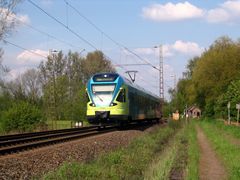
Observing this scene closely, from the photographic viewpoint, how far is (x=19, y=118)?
1599 inches

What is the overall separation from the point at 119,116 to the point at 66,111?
30927 mm

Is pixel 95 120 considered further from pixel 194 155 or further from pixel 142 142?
pixel 194 155

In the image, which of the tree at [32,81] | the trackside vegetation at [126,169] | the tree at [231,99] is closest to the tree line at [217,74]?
the tree at [231,99]

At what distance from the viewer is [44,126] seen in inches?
1688

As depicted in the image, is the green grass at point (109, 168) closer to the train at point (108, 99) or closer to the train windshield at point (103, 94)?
the train at point (108, 99)

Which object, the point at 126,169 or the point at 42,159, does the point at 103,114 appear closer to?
the point at 42,159

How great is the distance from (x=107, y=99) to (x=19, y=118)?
12.7 metres

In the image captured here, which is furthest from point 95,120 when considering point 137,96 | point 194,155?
point 194,155

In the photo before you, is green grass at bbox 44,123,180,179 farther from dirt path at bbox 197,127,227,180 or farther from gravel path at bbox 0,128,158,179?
dirt path at bbox 197,127,227,180

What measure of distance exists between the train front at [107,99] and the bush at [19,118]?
11.3 metres

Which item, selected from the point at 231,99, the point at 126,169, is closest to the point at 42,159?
the point at 126,169

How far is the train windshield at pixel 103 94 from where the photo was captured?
3066 cm

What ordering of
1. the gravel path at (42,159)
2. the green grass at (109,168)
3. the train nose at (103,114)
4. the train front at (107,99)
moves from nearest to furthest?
1. the green grass at (109,168)
2. the gravel path at (42,159)
3. the train nose at (103,114)
4. the train front at (107,99)

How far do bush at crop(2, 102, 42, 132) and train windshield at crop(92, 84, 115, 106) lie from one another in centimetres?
1156
